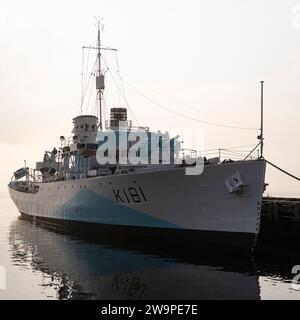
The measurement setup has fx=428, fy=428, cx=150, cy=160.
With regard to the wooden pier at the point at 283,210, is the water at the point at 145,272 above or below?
below

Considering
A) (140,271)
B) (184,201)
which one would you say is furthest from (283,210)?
(140,271)

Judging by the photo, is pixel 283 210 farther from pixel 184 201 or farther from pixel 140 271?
pixel 140 271

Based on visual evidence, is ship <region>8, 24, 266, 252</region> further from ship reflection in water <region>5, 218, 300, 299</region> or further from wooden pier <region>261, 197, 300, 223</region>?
wooden pier <region>261, 197, 300, 223</region>

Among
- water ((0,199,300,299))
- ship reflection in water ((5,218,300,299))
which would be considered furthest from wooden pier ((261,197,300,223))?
ship reflection in water ((5,218,300,299))

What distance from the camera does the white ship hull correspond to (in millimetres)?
16609

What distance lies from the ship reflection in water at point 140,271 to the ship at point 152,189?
971mm

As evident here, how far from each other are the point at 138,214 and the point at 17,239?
832cm

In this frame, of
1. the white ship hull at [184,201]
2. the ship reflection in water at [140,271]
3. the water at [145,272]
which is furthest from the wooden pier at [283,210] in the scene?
the white ship hull at [184,201]

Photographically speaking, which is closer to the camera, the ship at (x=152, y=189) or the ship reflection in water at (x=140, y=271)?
the ship reflection in water at (x=140, y=271)

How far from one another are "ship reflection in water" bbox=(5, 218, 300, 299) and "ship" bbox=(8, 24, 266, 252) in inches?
38.2

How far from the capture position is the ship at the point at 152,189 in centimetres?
1673

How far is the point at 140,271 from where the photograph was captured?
14219 mm

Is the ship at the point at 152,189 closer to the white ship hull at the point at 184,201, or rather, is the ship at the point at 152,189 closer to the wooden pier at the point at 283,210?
the white ship hull at the point at 184,201
